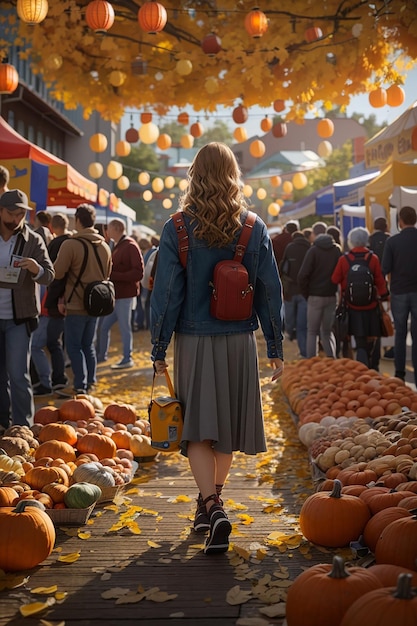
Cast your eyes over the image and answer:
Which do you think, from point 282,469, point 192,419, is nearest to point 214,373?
point 192,419

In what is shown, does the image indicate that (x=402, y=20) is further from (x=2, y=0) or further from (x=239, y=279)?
(x=239, y=279)

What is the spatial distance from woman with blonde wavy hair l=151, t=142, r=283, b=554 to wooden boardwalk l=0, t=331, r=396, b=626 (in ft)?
1.17

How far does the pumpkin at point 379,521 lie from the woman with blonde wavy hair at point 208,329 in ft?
2.50

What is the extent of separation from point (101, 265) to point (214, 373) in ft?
16.7

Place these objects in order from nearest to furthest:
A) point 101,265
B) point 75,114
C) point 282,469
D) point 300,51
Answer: point 282,469
point 101,265
point 300,51
point 75,114

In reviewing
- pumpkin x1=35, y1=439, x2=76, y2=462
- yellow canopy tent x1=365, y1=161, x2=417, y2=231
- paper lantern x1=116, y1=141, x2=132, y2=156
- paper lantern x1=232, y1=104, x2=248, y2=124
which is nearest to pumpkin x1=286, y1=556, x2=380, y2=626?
pumpkin x1=35, y1=439, x2=76, y2=462

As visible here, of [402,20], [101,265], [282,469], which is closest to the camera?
[282,469]

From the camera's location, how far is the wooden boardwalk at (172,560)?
3.55 meters

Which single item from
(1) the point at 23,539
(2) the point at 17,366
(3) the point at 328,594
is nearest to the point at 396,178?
(2) the point at 17,366

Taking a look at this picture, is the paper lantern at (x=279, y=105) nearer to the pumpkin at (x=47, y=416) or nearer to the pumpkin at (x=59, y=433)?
the pumpkin at (x=47, y=416)

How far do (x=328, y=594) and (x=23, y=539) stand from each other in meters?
1.63

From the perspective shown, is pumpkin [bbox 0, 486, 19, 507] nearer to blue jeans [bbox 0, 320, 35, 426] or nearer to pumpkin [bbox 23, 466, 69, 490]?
pumpkin [bbox 23, 466, 69, 490]

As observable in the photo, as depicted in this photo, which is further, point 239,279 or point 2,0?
point 2,0

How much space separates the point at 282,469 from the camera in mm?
6566
